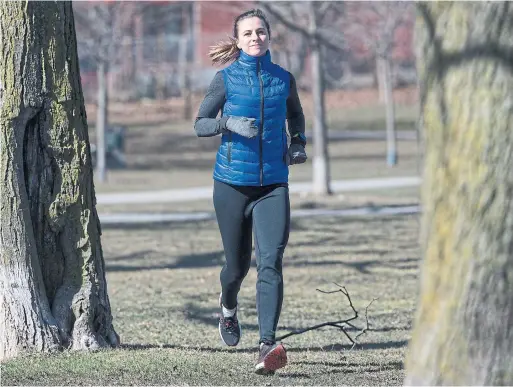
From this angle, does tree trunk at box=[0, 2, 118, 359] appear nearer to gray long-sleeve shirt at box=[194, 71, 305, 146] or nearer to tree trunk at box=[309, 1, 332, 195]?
gray long-sleeve shirt at box=[194, 71, 305, 146]

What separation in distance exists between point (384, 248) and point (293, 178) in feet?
43.7

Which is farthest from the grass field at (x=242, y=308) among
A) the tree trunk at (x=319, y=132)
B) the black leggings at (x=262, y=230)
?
the tree trunk at (x=319, y=132)

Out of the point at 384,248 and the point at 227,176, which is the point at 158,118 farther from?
the point at 227,176

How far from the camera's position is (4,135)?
628cm

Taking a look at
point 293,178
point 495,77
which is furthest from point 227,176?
point 293,178

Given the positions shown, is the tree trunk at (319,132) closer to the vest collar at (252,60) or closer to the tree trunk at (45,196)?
the tree trunk at (45,196)

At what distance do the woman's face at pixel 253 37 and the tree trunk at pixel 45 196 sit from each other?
1005 mm

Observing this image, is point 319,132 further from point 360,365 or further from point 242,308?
point 360,365

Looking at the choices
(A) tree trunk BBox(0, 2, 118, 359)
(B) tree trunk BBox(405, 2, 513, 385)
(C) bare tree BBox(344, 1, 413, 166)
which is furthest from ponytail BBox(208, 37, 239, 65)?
(C) bare tree BBox(344, 1, 413, 166)

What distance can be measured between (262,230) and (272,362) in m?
0.71

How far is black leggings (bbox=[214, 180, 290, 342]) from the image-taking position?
5.99 metres

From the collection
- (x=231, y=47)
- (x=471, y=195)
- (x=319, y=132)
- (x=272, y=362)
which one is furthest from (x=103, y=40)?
(x=471, y=195)

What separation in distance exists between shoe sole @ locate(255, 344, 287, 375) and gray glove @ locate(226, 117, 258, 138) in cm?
110

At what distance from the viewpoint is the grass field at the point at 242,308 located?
19.1ft
